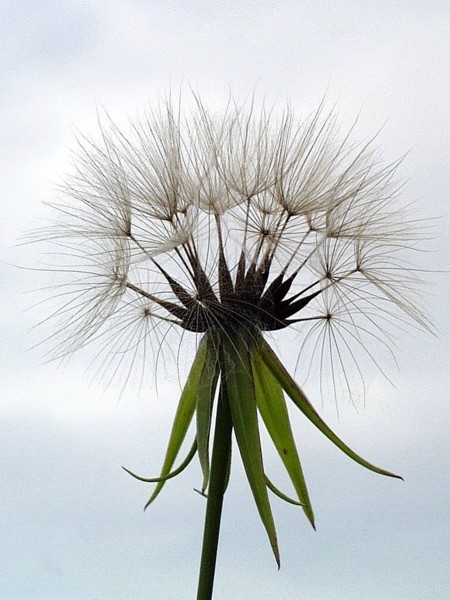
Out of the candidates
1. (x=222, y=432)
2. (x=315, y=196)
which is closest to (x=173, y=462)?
(x=222, y=432)

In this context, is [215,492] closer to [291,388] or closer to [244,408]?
[244,408]

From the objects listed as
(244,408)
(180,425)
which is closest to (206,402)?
(244,408)

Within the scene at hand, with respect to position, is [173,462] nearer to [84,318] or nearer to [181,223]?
[84,318]

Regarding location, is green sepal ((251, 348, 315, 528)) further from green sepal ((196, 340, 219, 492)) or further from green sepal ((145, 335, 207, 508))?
green sepal ((145, 335, 207, 508))

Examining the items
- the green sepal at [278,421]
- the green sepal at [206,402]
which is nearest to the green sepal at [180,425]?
the green sepal at [206,402]

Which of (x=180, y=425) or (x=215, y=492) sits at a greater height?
(x=180, y=425)

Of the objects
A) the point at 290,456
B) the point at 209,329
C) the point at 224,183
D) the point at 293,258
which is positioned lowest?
the point at 290,456

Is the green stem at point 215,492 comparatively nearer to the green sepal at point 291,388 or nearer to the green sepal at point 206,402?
the green sepal at point 206,402
